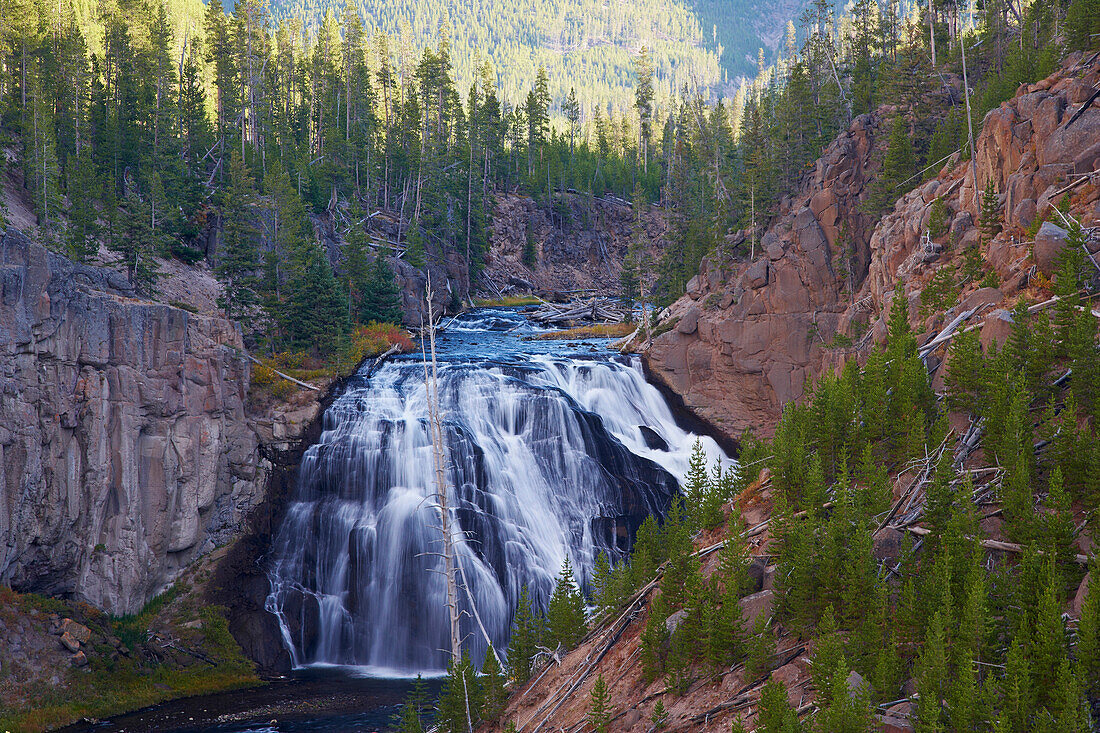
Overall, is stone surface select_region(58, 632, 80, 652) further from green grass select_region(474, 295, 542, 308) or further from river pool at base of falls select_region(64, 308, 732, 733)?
green grass select_region(474, 295, 542, 308)

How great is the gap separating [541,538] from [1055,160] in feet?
59.7

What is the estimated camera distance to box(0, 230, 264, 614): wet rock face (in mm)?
21656

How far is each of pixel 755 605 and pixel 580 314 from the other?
43799 mm

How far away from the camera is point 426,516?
26.1m

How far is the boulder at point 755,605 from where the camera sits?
9.82 meters

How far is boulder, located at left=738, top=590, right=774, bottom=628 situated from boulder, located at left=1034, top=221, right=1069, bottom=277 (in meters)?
7.36

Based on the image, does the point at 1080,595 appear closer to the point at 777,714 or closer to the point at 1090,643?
the point at 1090,643

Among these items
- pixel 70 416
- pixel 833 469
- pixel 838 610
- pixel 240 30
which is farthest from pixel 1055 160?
pixel 240 30

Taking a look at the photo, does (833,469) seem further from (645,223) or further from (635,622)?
(645,223)

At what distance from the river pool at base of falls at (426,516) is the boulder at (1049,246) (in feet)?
44.7

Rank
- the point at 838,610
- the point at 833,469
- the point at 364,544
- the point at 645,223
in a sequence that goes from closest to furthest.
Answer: the point at 838,610 < the point at 833,469 < the point at 364,544 < the point at 645,223

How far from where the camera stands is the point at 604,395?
112ft

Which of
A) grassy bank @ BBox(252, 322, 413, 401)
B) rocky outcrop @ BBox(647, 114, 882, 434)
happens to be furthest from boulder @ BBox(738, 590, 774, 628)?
rocky outcrop @ BBox(647, 114, 882, 434)

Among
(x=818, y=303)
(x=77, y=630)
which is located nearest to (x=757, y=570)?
(x=77, y=630)
